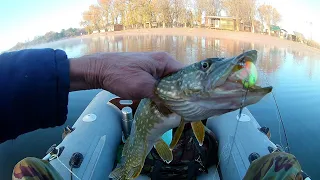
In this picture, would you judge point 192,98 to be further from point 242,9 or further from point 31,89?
point 242,9

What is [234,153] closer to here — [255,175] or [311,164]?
[255,175]

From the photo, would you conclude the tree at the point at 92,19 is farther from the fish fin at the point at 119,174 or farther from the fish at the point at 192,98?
the fish at the point at 192,98

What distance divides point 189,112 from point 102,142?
1.91 metres

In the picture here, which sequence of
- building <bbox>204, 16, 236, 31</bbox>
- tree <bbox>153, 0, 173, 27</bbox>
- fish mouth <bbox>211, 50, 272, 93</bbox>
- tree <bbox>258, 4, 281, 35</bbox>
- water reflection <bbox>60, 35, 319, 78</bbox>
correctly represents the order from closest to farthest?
fish mouth <bbox>211, 50, 272, 93</bbox>
water reflection <bbox>60, 35, 319, 78</bbox>
tree <bbox>258, 4, 281, 35</bbox>
building <bbox>204, 16, 236, 31</bbox>
tree <bbox>153, 0, 173, 27</bbox>

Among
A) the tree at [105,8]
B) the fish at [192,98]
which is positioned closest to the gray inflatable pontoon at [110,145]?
the fish at [192,98]

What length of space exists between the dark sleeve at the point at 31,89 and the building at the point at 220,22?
119 feet

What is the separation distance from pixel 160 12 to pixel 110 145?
49.0 metres

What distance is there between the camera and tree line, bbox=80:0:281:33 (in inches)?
1396

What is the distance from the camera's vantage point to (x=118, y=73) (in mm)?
1444

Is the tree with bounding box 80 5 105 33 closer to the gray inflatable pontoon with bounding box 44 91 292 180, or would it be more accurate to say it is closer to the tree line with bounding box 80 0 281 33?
the tree line with bounding box 80 0 281 33

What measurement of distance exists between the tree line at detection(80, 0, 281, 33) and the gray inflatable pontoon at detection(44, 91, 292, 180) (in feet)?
100

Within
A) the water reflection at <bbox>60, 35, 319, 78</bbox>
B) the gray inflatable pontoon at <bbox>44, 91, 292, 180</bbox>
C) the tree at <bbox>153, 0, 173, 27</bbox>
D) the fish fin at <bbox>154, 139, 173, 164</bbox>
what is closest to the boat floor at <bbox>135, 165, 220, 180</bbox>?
the gray inflatable pontoon at <bbox>44, 91, 292, 180</bbox>

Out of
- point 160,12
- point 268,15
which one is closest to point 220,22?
point 268,15

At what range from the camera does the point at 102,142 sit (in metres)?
3.13
